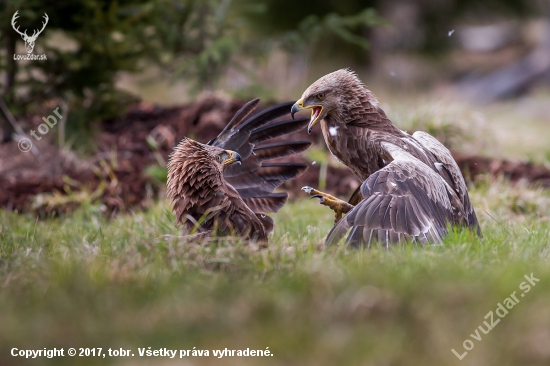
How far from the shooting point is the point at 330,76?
17.1 feet

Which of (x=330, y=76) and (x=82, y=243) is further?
(x=330, y=76)

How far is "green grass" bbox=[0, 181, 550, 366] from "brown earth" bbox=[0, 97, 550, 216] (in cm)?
314

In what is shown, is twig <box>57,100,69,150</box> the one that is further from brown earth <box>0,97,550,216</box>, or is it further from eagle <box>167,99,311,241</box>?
eagle <box>167,99,311,241</box>

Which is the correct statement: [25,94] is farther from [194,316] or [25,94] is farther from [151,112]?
[194,316]

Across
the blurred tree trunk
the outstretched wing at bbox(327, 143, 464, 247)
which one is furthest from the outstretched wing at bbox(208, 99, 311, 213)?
the blurred tree trunk

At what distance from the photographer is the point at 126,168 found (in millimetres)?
7742

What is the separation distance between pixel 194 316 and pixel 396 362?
89 cm

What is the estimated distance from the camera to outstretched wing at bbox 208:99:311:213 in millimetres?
5336

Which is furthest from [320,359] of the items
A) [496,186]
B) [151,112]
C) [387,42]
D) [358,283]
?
[387,42]

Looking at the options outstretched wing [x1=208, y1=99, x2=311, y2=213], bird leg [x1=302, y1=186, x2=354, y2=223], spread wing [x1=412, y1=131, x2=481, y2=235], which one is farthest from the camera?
outstretched wing [x1=208, y1=99, x2=311, y2=213]

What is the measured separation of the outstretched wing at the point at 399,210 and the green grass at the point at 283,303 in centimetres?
17

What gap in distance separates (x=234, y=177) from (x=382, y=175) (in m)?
1.52

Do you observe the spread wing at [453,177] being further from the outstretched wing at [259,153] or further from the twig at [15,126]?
the twig at [15,126]

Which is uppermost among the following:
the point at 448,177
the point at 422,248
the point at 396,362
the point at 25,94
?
the point at 25,94
